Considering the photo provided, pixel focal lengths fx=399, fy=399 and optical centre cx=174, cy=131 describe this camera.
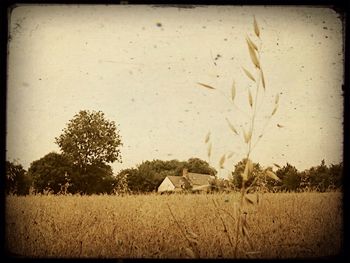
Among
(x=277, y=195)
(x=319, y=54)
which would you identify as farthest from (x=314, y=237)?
(x=319, y=54)

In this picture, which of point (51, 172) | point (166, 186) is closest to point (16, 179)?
point (51, 172)

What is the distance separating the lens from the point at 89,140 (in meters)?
2.35

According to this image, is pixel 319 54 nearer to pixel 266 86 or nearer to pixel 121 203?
pixel 266 86

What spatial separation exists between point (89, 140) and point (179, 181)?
582 millimetres

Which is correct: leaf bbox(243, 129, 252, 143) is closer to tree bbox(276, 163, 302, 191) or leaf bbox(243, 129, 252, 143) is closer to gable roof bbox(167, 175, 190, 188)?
tree bbox(276, 163, 302, 191)

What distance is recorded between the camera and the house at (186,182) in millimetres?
2320

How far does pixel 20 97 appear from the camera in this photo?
2305 mm

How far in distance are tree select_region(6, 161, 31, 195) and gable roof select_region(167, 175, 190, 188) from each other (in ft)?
2.70

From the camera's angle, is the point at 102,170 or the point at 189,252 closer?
the point at 189,252

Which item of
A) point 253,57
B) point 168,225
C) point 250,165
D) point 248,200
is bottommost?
point 168,225

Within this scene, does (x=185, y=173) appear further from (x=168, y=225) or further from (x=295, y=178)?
(x=295, y=178)

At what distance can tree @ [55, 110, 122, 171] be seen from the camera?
7.66 feet

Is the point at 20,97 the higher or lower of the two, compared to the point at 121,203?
higher

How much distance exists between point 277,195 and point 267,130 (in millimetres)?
386
